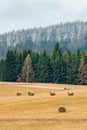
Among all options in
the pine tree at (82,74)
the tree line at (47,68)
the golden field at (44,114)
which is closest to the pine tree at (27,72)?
the tree line at (47,68)

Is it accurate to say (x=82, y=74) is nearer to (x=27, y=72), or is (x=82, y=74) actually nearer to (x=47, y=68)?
(x=47, y=68)

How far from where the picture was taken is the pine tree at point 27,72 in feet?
432

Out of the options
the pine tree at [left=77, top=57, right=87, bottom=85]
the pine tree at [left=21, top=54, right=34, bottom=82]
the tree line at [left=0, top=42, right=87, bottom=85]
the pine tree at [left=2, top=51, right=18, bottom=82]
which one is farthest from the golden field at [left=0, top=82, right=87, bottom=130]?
the pine tree at [left=2, top=51, right=18, bottom=82]

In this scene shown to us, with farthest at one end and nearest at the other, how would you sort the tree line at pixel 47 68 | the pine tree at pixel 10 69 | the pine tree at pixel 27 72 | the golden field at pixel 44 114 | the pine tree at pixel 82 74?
the pine tree at pixel 10 69 → the pine tree at pixel 27 72 → the tree line at pixel 47 68 → the pine tree at pixel 82 74 → the golden field at pixel 44 114

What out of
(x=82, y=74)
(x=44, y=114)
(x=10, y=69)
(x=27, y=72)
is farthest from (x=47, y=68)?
(x=44, y=114)

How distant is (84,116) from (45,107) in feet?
34.0

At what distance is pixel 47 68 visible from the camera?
134m

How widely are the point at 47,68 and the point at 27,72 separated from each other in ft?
23.3

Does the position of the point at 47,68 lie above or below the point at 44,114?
below

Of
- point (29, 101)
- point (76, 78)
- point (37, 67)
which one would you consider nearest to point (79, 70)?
point (76, 78)

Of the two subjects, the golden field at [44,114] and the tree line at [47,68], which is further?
the tree line at [47,68]

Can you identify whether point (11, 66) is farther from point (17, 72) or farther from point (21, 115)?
point (21, 115)

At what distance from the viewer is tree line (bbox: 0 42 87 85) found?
423ft

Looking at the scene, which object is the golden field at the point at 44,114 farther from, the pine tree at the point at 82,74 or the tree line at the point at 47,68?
the tree line at the point at 47,68
